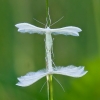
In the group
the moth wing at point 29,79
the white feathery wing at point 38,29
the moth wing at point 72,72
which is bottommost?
the moth wing at point 29,79

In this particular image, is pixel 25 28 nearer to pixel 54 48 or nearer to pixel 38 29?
pixel 38 29

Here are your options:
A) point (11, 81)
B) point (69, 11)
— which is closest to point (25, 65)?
point (11, 81)

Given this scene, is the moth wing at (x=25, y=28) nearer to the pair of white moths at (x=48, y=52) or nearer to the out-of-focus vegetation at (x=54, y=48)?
the pair of white moths at (x=48, y=52)

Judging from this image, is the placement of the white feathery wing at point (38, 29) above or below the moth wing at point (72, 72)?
above

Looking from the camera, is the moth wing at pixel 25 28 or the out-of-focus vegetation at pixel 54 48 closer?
the moth wing at pixel 25 28

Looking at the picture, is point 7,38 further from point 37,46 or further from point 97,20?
point 97,20

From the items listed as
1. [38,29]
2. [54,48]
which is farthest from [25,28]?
[54,48]

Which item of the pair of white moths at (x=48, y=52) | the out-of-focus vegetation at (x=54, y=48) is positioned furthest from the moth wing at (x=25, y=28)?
the out-of-focus vegetation at (x=54, y=48)

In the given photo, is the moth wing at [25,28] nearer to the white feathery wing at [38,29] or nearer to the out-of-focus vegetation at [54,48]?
the white feathery wing at [38,29]

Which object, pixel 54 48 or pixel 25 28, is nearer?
pixel 25 28
